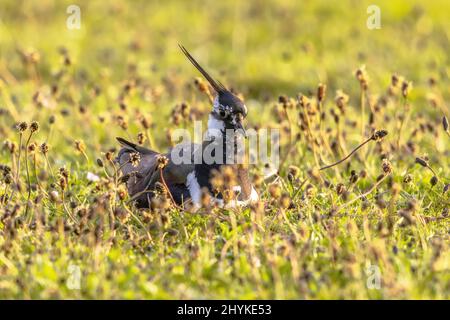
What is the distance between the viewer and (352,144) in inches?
231

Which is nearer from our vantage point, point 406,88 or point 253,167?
point 406,88

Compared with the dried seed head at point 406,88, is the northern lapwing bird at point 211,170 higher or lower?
lower

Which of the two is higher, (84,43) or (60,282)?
(84,43)

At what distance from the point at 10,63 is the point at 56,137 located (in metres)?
2.42

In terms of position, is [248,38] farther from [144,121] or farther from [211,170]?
[211,170]

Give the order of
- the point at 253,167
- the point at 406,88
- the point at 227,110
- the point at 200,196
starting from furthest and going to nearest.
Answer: the point at 253,167 < the point at 406,88 < the point at 227,110 < the point at 200,196

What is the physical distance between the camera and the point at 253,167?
207 inches

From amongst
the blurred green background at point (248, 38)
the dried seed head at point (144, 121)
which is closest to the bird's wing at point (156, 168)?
the dried seed head at point (144, 121)

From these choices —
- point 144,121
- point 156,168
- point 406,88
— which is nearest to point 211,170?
point 156,168

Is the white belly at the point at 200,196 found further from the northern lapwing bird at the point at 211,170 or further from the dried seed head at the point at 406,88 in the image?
the dried seed head at the point at 406,88

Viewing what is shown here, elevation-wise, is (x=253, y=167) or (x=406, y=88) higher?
(x=406, y=88)

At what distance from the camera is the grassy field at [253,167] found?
3.46 m
